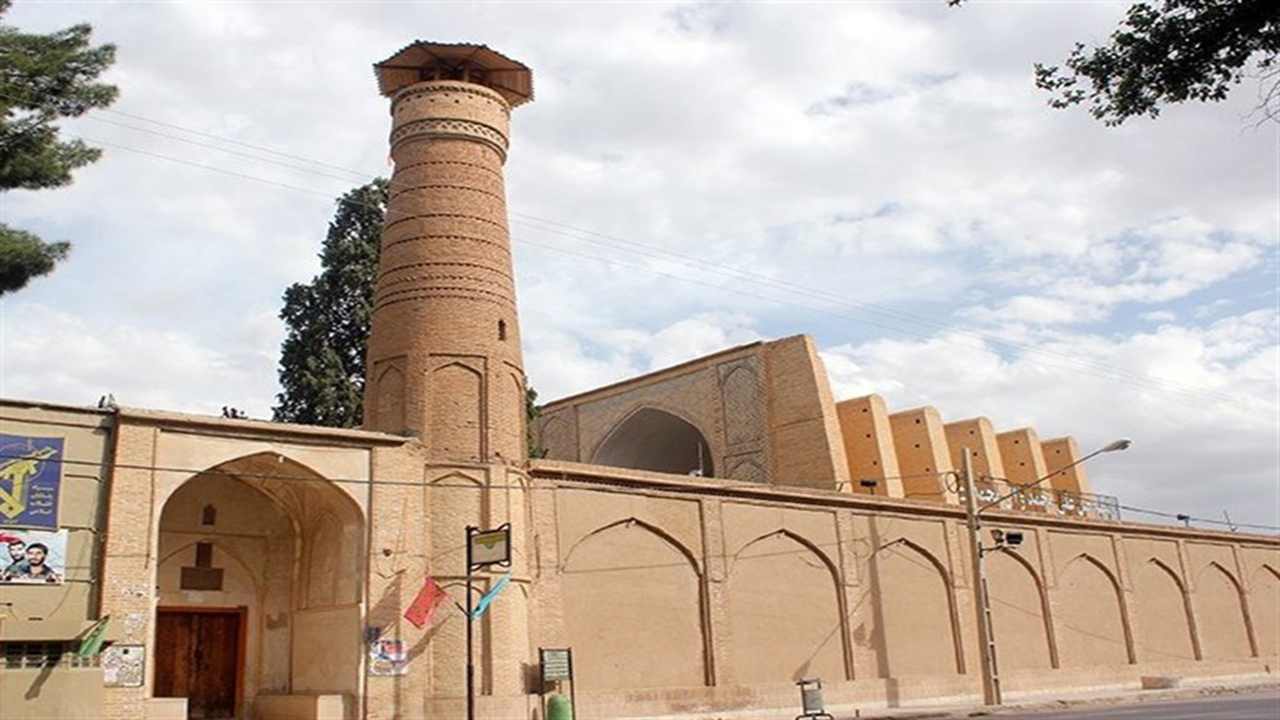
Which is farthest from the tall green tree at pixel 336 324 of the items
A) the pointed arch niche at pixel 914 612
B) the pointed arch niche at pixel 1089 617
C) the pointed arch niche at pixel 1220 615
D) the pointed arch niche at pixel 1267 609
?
the pointed arch niche at pixel 1267 609

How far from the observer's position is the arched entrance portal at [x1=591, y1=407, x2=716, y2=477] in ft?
109

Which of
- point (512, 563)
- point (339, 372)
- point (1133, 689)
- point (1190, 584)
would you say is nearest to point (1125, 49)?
point (512, 563)

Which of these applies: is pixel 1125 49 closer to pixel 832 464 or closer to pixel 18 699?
pixel 18 699

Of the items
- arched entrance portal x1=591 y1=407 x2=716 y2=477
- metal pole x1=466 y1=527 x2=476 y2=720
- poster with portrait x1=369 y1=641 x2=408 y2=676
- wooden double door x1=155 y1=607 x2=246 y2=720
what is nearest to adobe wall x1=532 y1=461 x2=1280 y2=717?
metal pole x1=466 y1=527 x2=476 y2=720

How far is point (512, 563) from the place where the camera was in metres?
19.2

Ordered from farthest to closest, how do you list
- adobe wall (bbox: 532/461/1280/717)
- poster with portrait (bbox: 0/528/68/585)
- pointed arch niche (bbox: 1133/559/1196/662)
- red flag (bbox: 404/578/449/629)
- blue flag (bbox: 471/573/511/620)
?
1. pointed arch niche (bbox: 1133/559/1196/662)
2. adobe wall (bbox: 532/461/1280/717)
3. blue flag (bbox: 471/573/511/620)
4. red flag (bbox: 404/578/449/629)
5. poster with portrait (bbox: 0/528/68/585)

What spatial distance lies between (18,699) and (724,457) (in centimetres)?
1890

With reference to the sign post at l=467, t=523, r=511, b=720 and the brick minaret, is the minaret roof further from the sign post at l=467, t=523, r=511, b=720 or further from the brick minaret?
the sign post at l=467, t=523, r=511, b=720

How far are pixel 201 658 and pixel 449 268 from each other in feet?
24.5

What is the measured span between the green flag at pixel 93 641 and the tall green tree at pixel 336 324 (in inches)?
478

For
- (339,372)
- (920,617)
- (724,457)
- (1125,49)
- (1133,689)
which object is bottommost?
(1133,689)

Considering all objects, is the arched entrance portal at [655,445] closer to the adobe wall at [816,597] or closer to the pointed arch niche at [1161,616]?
the adobe wall at [816,597]

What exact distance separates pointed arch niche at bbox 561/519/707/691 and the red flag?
2.56m

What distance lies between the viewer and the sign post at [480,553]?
16.9 meters
